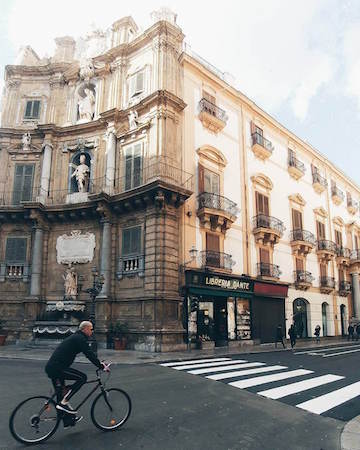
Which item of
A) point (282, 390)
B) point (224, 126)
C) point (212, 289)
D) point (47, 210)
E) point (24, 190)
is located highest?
point (224, 126)

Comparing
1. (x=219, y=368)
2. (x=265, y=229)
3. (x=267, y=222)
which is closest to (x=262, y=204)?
(x=267, y=222)

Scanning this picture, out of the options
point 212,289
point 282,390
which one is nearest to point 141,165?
point 212,289

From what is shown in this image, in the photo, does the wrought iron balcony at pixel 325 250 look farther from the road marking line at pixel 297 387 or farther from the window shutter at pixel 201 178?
the road marking line at pixel 297 387

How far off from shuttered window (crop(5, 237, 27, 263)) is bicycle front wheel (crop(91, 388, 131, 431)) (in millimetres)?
18368

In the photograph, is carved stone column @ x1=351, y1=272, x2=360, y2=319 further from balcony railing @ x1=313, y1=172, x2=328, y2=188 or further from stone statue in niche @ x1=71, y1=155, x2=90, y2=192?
stone statue in niche @ x1=71, y1=155, x2=90, y2=192

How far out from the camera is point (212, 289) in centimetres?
1972

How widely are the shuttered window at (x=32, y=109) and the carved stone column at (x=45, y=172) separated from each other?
9.74ft

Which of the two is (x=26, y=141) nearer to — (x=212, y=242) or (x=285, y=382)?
(x=212, y=242)

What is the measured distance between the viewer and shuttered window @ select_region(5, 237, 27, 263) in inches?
867

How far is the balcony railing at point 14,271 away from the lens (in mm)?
21641

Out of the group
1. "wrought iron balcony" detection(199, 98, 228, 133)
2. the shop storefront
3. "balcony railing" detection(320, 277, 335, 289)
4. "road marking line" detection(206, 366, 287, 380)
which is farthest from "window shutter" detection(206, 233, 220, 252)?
"balcony railing" detection(320, 277, 335, 289)

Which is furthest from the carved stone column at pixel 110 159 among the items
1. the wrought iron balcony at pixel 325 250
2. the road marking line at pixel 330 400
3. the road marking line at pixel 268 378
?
the wrought iron balcony at pixel 325 250

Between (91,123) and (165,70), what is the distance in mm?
5781

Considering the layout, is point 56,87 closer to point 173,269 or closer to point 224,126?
point 224,126
